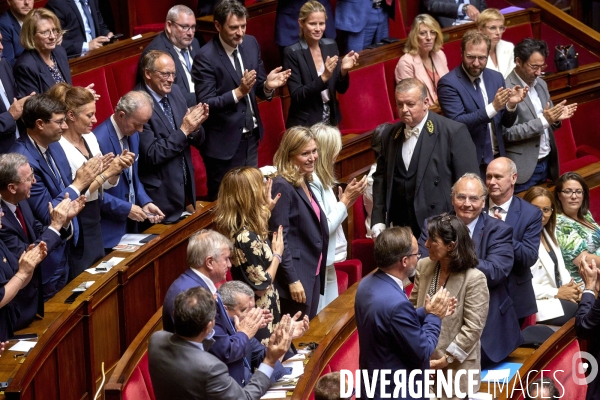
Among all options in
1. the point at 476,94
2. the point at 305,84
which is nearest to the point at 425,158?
the point at 476,94

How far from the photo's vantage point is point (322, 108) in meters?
4.20

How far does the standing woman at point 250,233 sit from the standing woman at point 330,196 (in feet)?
1.43

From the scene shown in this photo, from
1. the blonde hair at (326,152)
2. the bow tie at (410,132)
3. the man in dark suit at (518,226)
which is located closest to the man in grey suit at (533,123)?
the bow tie at (410,132)

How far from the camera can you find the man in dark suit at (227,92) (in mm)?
3816

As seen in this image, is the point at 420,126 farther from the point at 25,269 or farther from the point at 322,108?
the point at 25,269

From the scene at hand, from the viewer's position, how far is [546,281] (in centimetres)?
353

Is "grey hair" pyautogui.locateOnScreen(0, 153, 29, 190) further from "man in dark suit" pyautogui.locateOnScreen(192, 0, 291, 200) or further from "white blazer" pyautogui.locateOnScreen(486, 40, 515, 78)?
"white blazer" pyautogui.locateOnScreen(486, 40, 515, 78)

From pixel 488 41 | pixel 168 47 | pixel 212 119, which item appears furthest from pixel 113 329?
pixel 488 41

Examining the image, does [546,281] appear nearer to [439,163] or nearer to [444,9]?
[439,163]

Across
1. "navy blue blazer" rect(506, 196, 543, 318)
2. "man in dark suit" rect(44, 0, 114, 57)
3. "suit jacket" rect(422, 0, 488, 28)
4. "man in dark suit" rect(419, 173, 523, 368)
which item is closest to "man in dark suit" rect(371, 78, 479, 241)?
"navy blue blazer" rect(506, 196, 543, 318)

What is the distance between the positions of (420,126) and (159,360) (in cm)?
153

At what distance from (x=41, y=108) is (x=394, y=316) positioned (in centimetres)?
126

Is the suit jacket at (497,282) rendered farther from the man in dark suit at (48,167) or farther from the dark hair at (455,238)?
the man in dark suit at (48,167)

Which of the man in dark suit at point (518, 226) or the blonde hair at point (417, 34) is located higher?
the blonde hair at point (417, 34)
